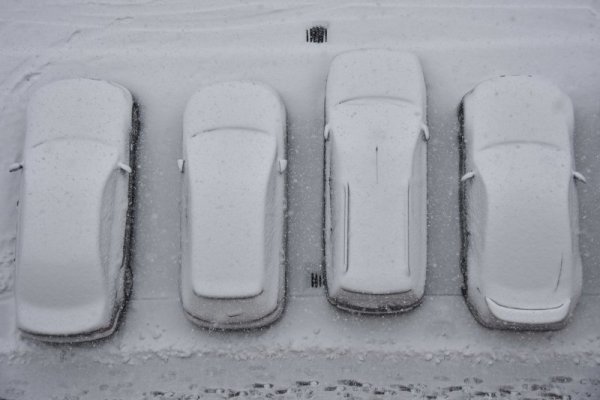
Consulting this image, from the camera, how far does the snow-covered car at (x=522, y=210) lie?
18.4 feet

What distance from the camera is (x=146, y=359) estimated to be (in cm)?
627

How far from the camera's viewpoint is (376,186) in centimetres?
568

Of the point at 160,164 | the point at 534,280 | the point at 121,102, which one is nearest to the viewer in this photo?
the point at 534,280

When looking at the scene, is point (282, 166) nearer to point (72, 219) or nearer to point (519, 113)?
point (72, 219)

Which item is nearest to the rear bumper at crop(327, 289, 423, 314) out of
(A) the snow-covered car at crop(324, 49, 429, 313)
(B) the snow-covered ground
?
(A) the snow-covered car at crop(324, 49, 429, 313)

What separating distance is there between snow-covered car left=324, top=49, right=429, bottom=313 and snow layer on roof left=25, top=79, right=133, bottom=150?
2199 millimetres

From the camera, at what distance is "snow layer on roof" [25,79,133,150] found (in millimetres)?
6012

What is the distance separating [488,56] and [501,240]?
2297mm

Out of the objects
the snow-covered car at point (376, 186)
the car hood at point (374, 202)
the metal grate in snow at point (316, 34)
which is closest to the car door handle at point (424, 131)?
the snow-covered car at point (376, 186)

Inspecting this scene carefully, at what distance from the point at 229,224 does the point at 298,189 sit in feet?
3.71

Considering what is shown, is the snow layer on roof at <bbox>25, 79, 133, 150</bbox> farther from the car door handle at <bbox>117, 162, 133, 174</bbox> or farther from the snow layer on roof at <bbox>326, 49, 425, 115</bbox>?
the snow layer on roof at <bbox>326, 49, 425, 115</bbox>

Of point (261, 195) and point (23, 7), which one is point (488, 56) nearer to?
point (261, 195)

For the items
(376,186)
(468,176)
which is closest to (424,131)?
(468,176)

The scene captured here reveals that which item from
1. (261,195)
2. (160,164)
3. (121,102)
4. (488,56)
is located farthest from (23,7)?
(488,56)
